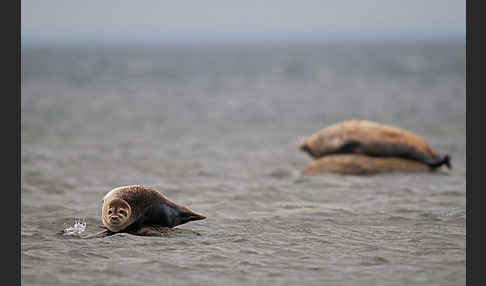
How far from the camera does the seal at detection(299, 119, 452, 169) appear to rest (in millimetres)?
13797

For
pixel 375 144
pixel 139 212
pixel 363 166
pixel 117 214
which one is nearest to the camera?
pixel 117 214

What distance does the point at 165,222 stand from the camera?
8.91 m

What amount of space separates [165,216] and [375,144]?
609cm

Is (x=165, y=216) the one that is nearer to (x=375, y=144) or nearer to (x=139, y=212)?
(x=139, y=212)

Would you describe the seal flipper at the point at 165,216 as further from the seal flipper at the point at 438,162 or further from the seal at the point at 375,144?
the seal flipper at the point at 438,162

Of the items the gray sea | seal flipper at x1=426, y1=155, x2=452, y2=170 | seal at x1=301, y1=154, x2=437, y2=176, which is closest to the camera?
the gray sea

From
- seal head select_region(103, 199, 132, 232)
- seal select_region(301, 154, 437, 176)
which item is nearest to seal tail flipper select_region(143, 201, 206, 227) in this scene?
seal head select_region(103, 199, 132, 232)

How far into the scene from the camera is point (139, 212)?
870 cm

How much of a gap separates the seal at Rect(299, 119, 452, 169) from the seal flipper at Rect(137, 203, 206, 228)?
18.2 ft

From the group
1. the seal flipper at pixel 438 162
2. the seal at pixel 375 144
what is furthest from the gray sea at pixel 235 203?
the seal at pixel 375 144

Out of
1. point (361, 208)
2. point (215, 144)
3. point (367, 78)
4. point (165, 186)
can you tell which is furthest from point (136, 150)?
point (367, 78)

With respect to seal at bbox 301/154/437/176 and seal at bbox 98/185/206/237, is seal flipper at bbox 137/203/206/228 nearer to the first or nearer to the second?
seal at bbox 98/185/206/237

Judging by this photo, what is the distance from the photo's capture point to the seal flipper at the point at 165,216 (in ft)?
28.9

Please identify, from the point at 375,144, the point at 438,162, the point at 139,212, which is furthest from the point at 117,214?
the point at 438,162
